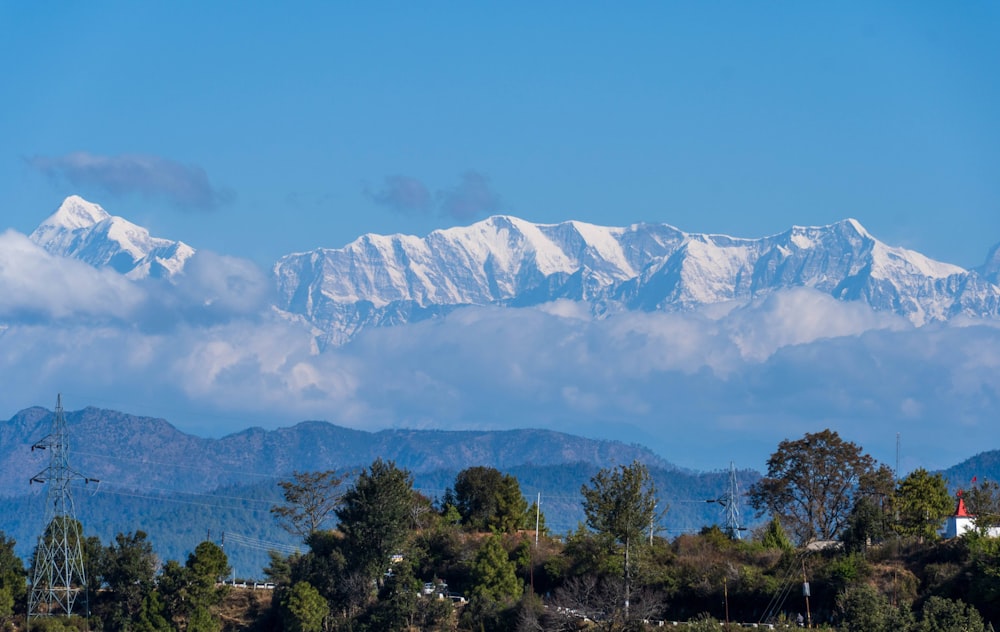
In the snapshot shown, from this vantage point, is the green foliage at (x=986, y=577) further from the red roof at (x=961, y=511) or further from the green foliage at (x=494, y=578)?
the green foliage at (x=494, y=578)

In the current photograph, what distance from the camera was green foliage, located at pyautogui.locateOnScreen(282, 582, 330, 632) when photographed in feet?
275

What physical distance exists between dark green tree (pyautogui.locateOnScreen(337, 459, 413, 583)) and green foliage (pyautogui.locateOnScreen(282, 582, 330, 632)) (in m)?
3.49

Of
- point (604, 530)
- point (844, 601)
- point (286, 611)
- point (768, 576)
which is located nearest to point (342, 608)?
point (286, 611)

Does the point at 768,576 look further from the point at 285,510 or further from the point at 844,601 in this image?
the point at 285,510

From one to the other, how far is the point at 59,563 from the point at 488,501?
28361 mm

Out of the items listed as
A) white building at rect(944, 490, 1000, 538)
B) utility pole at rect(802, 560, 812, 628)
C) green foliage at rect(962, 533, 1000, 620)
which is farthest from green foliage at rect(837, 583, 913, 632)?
white building at rect(944, 490, 1000, 538)

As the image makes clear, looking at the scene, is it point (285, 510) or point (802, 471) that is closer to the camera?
point (802, 471)

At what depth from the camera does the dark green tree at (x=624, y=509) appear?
264 ft

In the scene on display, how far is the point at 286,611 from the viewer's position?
85.1 m

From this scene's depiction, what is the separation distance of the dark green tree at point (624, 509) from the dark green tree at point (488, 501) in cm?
1849

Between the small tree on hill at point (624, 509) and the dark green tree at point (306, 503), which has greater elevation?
the dark green tree at point (306, 503)

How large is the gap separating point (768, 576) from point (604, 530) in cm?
899

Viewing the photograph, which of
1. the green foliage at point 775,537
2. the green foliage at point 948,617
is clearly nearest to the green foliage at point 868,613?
the green foliage at point 948,617

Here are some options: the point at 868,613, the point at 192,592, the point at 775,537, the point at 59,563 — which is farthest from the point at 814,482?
the point at 59,563
